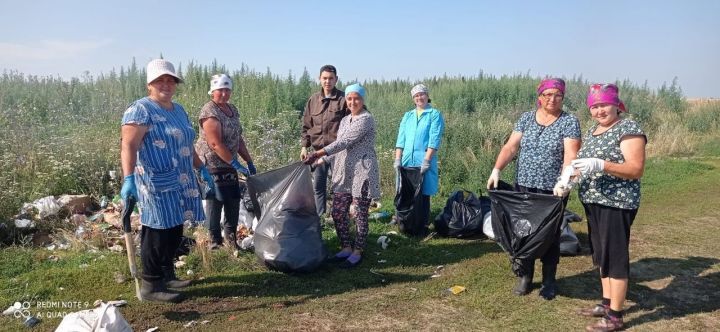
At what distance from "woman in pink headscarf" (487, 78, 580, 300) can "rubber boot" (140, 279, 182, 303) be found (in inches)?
106

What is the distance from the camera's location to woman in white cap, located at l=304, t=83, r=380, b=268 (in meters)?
4.43

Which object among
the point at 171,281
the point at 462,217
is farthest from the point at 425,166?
the point at 171,281

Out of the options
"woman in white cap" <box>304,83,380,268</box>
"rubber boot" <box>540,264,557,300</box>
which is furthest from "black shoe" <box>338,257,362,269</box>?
"rubber boot" <box>540,264,557,300</box>

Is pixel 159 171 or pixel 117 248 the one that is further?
pixel 117 248

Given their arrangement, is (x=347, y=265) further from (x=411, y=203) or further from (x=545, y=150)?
(x=545, y=150)

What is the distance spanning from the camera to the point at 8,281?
405cm

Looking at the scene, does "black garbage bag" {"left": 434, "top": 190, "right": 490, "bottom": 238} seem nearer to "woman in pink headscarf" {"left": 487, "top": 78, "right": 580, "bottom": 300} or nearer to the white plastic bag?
"woman in pink headscarf" {"left": 487, "top": 78, "right": 580, "bottom": 300}

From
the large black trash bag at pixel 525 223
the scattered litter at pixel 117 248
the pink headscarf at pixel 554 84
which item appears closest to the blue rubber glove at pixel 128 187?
the scattered litter at pixel 117 248

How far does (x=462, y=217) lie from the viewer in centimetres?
555

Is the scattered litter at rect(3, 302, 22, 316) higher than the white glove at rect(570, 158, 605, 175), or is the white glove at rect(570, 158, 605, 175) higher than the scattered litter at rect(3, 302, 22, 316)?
the white glove at rect(570, 158, 605, 175)

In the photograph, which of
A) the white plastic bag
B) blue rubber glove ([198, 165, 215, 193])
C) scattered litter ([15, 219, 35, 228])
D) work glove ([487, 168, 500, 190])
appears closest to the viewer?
the white plastic bag

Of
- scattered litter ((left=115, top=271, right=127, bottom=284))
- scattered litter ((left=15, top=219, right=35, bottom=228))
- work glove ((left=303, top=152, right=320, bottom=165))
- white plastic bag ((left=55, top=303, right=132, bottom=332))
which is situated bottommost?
scattered litter ((left=115, top=271, right=127, bottom=284))

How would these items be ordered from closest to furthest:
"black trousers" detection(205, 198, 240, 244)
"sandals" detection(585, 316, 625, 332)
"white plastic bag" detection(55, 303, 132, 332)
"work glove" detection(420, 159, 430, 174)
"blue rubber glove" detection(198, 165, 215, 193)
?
"white plastic bag" detection(55, 303, 132, 332) < "sandals" detection(585, 316, 625, 332) < "blue rubber glove" detection(198, 165, 215, 193) < "black trousers" detection(205, 198, 240, 244) < "work glove" detection(420, 159, 430, 174)

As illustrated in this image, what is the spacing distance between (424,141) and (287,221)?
1.95 meters
